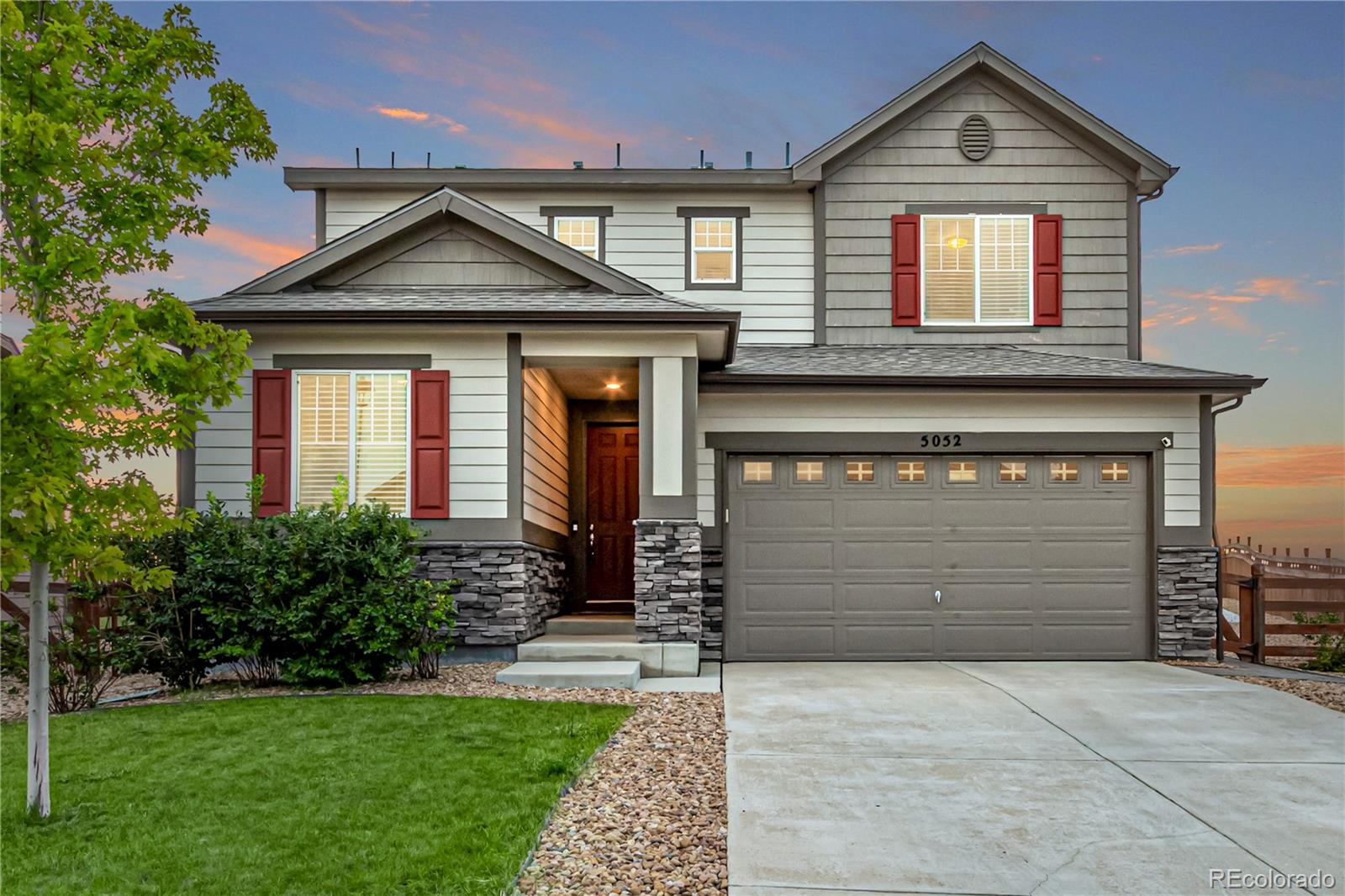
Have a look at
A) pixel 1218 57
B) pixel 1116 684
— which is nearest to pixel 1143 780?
pixel 1116 684

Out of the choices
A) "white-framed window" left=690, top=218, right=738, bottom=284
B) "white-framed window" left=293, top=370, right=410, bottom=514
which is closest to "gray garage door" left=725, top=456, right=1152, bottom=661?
"white-framed window" left=690, top=218, right=738, bottom=284

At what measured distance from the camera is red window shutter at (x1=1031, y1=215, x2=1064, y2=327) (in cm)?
1270

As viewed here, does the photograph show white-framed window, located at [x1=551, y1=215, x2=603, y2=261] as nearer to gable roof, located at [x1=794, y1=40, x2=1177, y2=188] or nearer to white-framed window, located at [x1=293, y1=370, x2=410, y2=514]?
gable roof, located at [x1=794, y1=40, x2=1177, y2=188]

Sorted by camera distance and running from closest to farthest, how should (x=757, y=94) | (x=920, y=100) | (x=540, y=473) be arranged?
1. (x=540, y=473)
2. (x=920, y=100)
3. (x=757, y=94)

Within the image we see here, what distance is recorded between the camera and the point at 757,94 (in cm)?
1535

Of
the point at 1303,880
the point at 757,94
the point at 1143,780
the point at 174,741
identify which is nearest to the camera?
the point at 1303,880

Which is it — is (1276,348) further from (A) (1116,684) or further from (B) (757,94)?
(B) (757,94)

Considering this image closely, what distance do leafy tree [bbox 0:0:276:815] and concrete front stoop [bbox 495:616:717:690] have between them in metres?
4.17

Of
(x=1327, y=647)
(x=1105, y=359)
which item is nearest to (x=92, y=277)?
(x=1105, y=359)

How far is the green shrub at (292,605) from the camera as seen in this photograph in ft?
28.3

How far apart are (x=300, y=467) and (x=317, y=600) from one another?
1868 millimetres

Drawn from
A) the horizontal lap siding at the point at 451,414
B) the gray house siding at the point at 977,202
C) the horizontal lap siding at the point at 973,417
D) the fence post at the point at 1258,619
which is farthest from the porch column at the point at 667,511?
the fence post at the point at 1258,619

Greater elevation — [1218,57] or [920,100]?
[1218,57]

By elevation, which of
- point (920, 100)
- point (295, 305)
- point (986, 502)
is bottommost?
point (986, 502)
